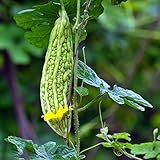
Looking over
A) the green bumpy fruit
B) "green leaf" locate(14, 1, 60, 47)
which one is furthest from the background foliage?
the green bumpy fruit

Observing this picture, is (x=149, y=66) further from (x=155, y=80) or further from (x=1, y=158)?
(x=1, y=158)

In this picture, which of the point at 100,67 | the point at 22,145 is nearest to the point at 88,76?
the point at 22,145

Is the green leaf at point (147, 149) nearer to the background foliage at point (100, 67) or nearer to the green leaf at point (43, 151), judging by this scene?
the green leaf at point (43, 151)

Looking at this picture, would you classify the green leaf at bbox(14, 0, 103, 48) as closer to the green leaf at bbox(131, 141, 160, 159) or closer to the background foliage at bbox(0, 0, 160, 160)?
the green leaf at bbox(131, 141, 160, 159)

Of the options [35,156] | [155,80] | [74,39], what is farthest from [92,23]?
[35,156]

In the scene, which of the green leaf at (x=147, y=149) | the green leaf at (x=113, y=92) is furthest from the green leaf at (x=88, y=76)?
the green leaf at (x=147, y=149)

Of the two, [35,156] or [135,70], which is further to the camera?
[135,70]
